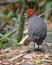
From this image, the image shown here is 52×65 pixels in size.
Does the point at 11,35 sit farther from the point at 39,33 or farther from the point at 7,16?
the point at 7,16

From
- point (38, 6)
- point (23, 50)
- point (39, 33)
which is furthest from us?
point (38, 6)

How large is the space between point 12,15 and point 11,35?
4.13m

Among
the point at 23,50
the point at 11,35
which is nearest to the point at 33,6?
the point at 11,35

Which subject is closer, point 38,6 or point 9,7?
point 38,6

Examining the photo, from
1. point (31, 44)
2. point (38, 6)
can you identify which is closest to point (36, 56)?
point (31, 44)

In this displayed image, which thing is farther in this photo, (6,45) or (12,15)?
(12,15)

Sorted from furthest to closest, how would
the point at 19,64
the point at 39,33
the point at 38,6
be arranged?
the point at 38,6
the point at 39,33
the point at 19,64

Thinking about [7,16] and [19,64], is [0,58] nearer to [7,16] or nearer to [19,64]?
[19,64]

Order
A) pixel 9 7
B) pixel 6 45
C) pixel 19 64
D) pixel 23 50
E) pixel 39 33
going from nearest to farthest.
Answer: pixel 19 64, pixel 39 33, pixel 23 50, pixel 6 45, pixel 9 7

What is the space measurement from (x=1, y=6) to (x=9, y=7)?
2.32 ft

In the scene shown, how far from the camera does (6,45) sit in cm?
913

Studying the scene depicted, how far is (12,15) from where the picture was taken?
46.0 feet

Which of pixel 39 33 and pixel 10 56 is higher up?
pixel 39 33

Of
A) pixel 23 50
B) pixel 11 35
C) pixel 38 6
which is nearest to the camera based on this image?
pixel 23 50
